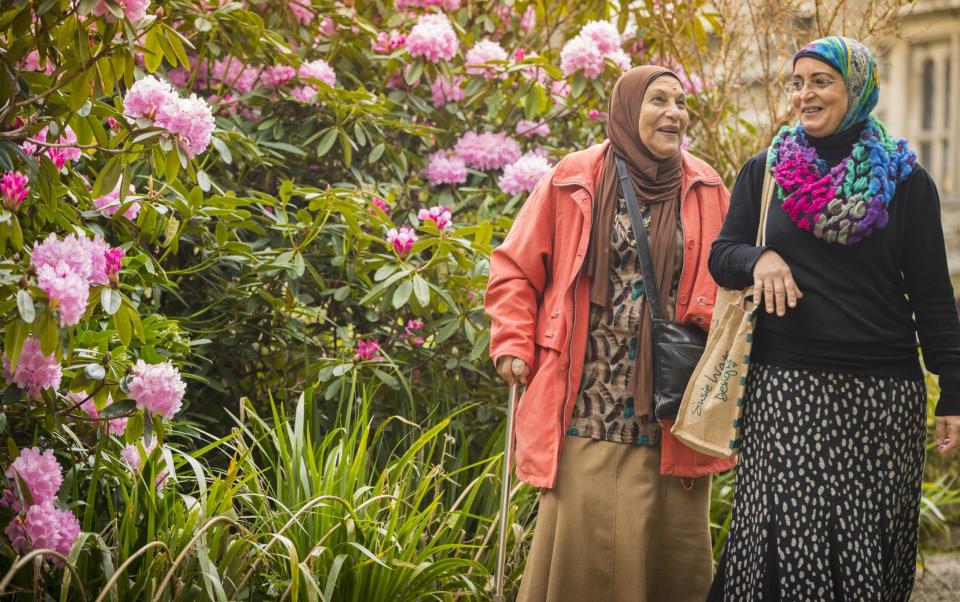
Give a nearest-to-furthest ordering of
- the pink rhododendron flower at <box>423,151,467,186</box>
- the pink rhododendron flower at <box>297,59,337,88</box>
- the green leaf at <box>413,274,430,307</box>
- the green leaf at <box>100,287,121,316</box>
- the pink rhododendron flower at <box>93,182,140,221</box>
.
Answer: the green leaf at <box>100,287,121,316</box>, the pink rhododendron flower at <box>93,182,140,221</box>, the green leaf at <box>413,274,430,307</box>, the pink rhododendron flower at <box>297,59,337,88</box>, the pink rhododendron flower at <box>423,151,467,186</box>

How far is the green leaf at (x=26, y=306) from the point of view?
2361mm

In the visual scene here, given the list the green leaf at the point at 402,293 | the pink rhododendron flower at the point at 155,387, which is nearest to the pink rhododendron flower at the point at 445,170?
the green leaf at the point at 402,293

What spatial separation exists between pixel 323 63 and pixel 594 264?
2.09m

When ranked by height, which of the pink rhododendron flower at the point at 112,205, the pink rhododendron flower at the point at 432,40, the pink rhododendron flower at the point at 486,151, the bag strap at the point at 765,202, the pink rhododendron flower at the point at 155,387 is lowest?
the pink rhododendron flower at the point at 155,387

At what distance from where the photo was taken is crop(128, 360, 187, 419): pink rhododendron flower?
2.88 meters

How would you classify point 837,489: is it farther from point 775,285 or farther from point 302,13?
point 302,13

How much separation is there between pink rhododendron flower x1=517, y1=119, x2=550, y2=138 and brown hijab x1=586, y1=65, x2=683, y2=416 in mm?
1811

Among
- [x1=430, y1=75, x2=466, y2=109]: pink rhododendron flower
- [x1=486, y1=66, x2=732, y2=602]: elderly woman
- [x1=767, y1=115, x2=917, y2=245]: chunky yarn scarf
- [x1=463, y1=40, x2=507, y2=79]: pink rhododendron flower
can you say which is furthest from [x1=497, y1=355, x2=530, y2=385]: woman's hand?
[x1=430, y1=75, x2=466, y2=109]: pink rhododendron flower

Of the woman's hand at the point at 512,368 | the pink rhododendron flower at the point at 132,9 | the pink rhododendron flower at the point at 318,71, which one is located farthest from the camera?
the pink rhododendron flower at the point at 318,71

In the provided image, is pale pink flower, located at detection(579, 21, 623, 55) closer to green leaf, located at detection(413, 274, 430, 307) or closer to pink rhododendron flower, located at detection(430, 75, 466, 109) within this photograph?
pink rhododendron flower, located at detection(430, 75, 466, 109)

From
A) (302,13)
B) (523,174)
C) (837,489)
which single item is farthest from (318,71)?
(837,489)

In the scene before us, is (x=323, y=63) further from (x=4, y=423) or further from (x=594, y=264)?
(x=4, y=423)

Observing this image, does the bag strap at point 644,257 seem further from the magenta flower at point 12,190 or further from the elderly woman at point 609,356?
the magenta flower at point 12,190

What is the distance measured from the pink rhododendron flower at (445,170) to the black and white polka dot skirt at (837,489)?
2299mm
